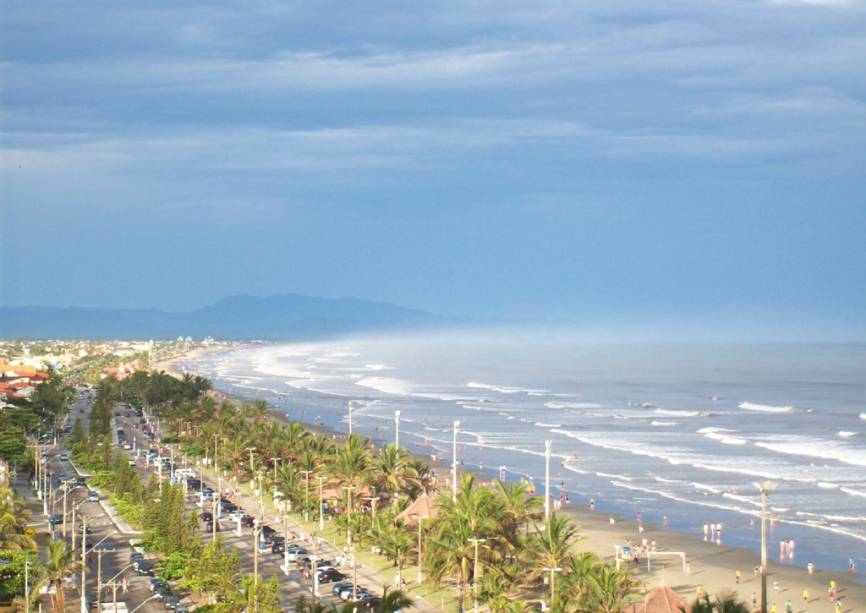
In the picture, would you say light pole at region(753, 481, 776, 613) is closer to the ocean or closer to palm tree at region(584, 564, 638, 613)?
palm tree at region(584, 564, 638, 613)

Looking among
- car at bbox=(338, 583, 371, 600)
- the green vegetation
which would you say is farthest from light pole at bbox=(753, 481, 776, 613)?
car at bbox=(338, 583, 371, 600)

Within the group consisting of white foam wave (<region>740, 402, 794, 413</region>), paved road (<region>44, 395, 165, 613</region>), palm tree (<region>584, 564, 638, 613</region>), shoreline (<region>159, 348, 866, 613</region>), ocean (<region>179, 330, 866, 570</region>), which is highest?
palm tree (<region>584, 564, 638, 613</region>)

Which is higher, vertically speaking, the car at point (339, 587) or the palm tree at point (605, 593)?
the palm tree at point (605, 593)

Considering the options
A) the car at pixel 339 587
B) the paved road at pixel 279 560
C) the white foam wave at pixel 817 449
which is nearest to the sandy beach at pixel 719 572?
the paved road at pixel 279 560

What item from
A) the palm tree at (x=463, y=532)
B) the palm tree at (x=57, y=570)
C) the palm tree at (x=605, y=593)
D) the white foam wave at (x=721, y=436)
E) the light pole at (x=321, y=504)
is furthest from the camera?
A: the white foam wave at (x=721, y=436)

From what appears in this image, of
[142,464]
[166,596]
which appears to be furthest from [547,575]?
[142,464]

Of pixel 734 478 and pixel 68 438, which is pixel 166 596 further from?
pixel 68 438

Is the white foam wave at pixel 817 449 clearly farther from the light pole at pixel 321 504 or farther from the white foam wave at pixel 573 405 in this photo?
the light pole at pixel 321 504
